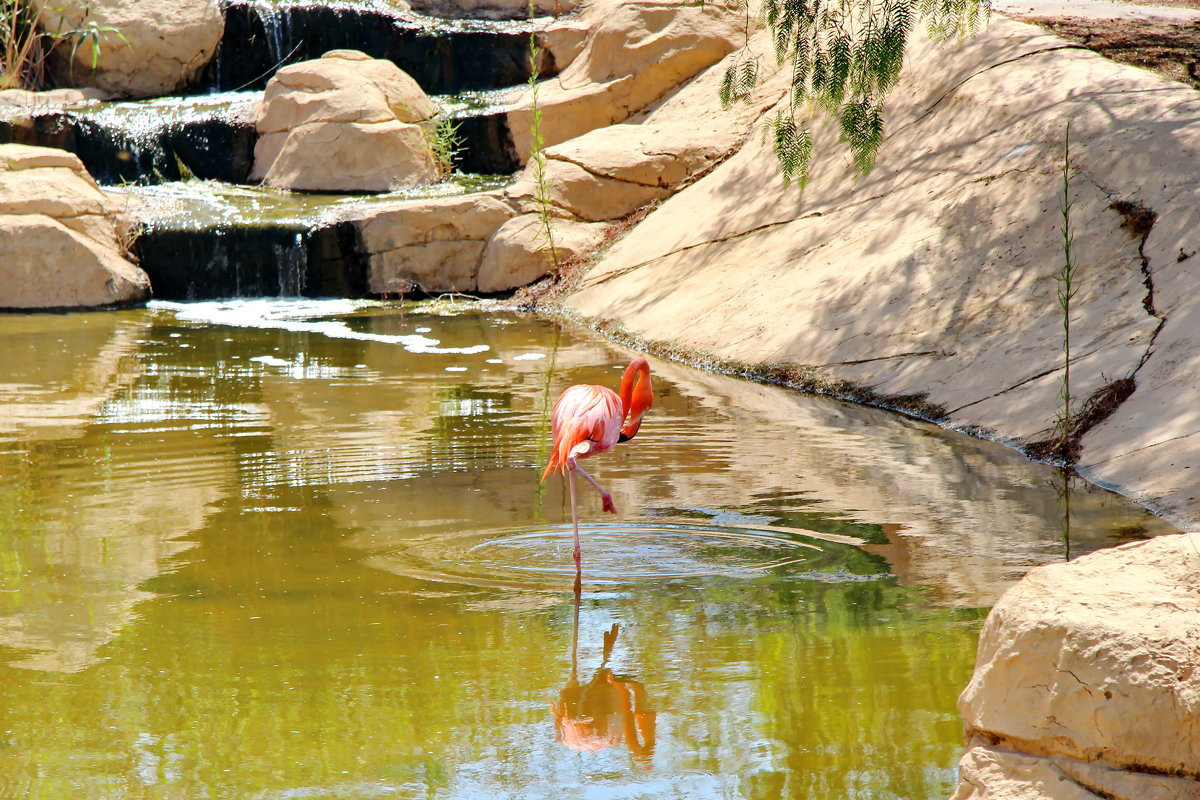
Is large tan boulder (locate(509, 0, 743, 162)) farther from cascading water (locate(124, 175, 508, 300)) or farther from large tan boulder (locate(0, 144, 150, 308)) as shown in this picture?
large tan boulder (locate(0, 144, 150, 308))

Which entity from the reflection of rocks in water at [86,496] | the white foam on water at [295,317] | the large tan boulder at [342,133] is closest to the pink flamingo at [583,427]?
the reflection of rocks in water at [86,496]

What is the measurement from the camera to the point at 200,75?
1878 centimetres

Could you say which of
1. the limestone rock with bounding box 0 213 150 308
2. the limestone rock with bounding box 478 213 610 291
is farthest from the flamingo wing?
the limestone rock with bounding box 0 213 150 308

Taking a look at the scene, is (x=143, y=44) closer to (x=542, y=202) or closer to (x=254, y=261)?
(x=254, y=261)

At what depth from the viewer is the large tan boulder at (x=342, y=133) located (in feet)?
52.2

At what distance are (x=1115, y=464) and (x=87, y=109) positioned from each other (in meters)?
15.3

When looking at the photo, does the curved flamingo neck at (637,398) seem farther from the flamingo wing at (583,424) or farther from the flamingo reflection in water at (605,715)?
the flamingo reflection in water at (605,715)

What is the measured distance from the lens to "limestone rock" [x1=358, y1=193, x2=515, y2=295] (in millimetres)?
13961

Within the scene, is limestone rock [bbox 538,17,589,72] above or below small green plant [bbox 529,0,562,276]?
above

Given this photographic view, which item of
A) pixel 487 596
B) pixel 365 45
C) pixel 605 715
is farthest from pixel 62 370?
pixel 365 45

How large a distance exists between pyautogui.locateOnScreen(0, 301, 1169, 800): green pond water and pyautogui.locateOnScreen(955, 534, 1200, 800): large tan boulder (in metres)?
0.59

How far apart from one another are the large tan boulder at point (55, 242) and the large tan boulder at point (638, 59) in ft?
17.2

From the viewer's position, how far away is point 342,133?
15867mm

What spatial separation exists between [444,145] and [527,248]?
3.07 metres
